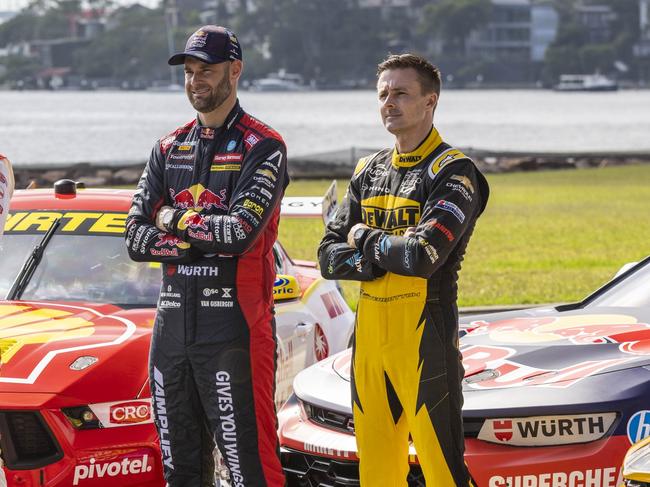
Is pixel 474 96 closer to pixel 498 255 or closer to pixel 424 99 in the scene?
pixel 498 255

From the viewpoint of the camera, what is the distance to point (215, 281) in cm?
454

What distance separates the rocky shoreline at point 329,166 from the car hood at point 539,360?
2094cm

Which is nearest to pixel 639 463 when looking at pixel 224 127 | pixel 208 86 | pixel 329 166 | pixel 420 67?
pixel 420 67

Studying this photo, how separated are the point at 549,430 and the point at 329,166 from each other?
29609 millimetres

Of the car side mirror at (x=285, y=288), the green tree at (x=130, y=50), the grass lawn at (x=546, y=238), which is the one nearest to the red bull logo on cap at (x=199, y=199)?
the car side mirror at (x=285, y=288)

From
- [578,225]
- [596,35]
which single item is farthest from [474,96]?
[578,225]

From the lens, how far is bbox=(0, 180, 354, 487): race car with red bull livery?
5.02 metres

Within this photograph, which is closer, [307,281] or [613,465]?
[613,465]

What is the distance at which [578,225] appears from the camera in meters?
21.2

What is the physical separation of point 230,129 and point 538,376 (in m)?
1.51

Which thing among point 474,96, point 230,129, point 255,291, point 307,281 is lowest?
point 474,96

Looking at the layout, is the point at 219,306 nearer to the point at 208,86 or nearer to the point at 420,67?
the point at 208,86

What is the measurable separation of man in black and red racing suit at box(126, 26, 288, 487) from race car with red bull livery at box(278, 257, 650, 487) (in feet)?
1.62

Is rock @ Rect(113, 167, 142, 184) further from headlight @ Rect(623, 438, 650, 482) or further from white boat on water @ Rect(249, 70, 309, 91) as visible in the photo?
white boat on water @ Rect(249, 70, 309, 91)
